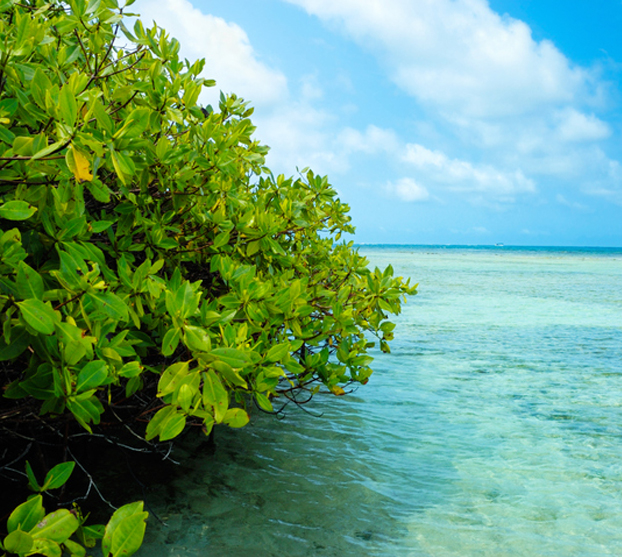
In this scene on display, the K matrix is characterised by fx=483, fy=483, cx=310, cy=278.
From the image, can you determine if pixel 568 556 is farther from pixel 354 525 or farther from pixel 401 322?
pixel 401 322

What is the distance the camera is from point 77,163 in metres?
1.36

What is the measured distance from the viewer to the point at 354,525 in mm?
2932

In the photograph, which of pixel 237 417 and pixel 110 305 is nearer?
pixel 110 305

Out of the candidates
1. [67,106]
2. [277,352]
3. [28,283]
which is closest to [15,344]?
[28,283]

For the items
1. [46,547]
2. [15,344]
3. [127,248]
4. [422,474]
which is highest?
[127,248]

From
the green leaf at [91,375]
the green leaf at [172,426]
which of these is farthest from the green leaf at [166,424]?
the green leaf at [91,375]

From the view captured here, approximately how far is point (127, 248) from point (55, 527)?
1.28m

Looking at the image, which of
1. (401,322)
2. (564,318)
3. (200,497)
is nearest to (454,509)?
(200,497)

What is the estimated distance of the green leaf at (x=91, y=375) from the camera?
1.61 meters

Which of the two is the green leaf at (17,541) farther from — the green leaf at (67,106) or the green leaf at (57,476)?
the green leaf at (67,106)

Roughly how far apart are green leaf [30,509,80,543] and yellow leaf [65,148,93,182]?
3.79ft

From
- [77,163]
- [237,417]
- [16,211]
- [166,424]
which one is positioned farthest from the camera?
[237,417]

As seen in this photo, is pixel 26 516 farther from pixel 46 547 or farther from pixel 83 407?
pixel 83 407

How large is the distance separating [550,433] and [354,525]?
2575 mm
